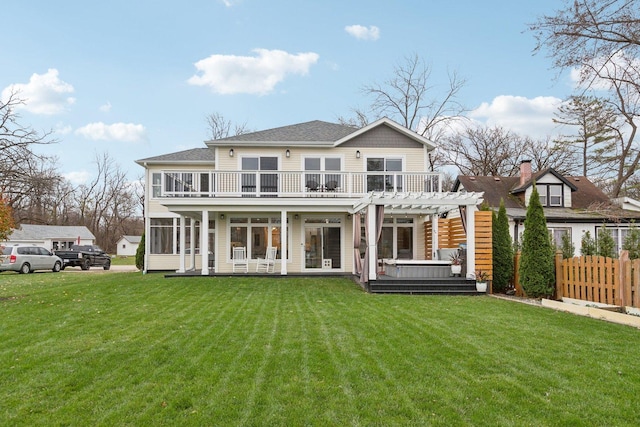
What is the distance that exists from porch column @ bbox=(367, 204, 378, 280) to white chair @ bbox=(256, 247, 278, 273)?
5025mm

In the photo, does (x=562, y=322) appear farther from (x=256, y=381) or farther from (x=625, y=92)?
(x=625, y=92)

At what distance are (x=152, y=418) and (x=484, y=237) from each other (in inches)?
434

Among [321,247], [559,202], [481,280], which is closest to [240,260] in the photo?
[321,247]

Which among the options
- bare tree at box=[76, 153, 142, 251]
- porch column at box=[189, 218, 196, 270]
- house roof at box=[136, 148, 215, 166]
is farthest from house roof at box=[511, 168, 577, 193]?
bare tree at box=[76, 153, 142, 251]

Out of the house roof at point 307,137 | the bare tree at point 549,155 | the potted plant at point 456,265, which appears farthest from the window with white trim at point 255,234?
the bare tree at point 549,155

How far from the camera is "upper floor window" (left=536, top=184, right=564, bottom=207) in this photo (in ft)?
71.4

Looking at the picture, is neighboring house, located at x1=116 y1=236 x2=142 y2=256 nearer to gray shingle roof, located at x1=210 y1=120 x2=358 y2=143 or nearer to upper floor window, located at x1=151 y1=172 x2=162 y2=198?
upper floor window, located at x1=151 y1=172 x2=162 y2=198

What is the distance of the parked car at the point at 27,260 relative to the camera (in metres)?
21.0

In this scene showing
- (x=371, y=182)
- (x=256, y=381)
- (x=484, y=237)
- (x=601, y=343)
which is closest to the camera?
(x=256, y=381)

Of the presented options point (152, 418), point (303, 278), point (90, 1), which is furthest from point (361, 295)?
point (90, 1)

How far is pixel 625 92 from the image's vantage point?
11.1m

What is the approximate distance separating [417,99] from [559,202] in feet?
39.0

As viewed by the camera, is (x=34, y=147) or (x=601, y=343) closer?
(x=601, y=343)

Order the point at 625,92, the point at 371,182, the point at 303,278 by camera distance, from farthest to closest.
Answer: the point at 371,182 < the point at 303,278 < the point at 625,92
